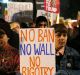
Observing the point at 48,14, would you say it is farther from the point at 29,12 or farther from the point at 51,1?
the point at 29,12

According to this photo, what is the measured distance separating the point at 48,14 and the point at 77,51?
4626mm

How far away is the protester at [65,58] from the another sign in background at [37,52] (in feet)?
0.69

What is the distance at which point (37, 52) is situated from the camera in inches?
221

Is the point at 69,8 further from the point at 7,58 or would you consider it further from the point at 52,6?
the point at 7,58

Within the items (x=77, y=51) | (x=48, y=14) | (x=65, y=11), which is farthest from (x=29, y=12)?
(x=65, y=11)

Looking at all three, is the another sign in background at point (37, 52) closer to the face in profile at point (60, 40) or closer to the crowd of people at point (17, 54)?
the crowd of people at point (17, 54)

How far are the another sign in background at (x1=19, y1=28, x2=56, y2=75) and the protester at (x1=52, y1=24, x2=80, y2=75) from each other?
0.69 feet

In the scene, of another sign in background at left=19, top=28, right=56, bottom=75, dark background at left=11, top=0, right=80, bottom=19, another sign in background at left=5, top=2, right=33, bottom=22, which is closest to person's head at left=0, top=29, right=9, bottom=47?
another sign in background at left=19, top=28, right=56, bottom=75

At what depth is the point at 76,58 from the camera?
19.3ft

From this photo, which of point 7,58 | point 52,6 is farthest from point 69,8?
point 7,58

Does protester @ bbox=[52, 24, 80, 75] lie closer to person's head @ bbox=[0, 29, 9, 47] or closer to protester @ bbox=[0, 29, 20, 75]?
protester @ bbox=[0, 29, 20, 75]

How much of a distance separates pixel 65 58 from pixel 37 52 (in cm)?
44

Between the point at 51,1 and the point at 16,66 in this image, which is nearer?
the point at 16,66

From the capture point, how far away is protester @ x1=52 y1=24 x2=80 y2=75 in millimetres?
5754
